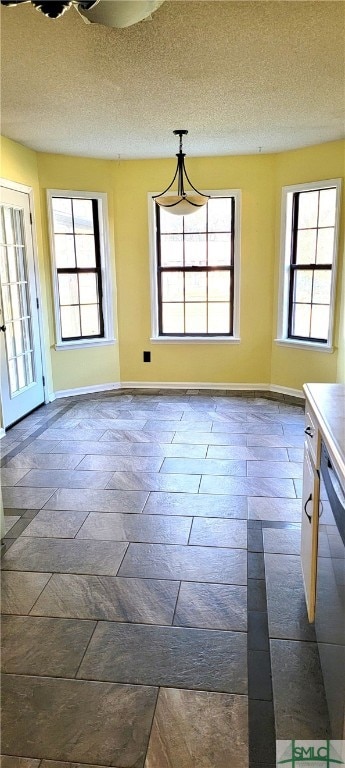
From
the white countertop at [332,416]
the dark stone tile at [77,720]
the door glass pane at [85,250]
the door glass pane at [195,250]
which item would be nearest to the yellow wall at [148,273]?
the door glass pane at [85,250]

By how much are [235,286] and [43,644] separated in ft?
14.5

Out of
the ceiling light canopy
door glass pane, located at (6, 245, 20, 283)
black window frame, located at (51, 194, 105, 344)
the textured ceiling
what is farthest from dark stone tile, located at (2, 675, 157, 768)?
black window frame, located at (51, 194, 105, 344)

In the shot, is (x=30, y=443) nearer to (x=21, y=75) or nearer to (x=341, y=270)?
(x=21, y=75)

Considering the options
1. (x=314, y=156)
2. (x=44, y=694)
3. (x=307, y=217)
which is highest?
(x=314, y=156)

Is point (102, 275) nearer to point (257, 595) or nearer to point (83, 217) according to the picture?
point (83, 217)

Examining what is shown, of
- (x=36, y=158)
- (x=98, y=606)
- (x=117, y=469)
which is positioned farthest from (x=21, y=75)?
(x=98, y=606)

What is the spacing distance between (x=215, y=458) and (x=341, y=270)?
91.5 inches

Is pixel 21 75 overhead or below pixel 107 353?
overhead

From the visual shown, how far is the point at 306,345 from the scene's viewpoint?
5.36 meters

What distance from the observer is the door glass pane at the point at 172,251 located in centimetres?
576

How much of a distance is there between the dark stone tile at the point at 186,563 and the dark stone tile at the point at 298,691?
0.47m

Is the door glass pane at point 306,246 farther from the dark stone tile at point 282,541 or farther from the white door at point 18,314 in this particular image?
the dark stone tile at point 282,541

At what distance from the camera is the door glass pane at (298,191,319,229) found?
5145 millimetres

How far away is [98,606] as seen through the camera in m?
2.28
